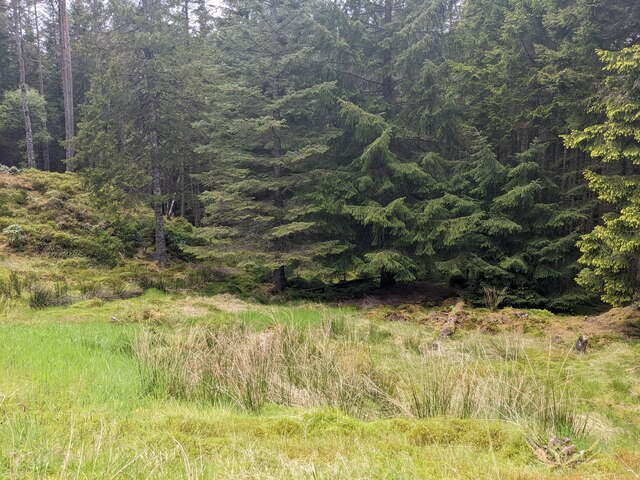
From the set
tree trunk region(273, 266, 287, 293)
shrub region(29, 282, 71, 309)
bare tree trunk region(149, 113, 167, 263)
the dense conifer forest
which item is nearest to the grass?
shrub region(29, 282, 71, 309)

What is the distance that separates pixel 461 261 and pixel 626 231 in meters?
4.90

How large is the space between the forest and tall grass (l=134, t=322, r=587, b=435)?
0.03 meters

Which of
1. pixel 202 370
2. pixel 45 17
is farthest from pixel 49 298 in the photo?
pixel 45 17

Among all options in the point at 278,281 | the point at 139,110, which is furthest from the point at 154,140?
the point at 278,281

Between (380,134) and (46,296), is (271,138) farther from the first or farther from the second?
(46,296)

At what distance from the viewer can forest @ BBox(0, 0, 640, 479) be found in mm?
3326

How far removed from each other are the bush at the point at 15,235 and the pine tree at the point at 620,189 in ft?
57.7

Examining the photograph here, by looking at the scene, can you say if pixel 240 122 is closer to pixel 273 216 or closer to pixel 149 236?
pixel 273 216

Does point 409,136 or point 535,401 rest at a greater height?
point 409,136

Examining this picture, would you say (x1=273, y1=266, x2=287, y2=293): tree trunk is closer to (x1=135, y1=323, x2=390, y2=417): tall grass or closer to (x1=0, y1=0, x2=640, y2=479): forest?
(x1=0, y1=0, x2=640, y2=479): forest

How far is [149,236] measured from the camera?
19.0 m

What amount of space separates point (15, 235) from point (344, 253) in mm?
11735

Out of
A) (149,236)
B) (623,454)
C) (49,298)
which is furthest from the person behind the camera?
(149,236)

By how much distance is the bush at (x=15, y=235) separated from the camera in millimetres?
15333
